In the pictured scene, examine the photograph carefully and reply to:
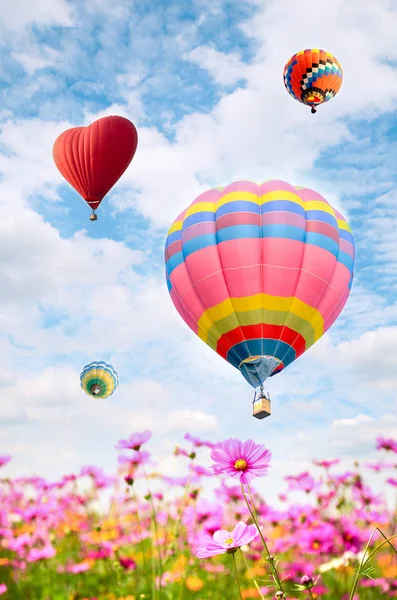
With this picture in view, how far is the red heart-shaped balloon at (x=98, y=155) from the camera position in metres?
13.5

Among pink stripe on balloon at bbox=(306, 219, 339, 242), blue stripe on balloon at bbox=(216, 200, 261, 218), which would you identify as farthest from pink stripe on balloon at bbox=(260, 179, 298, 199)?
pink stripe on balloon at bbox=(306, 219, 339, 242)

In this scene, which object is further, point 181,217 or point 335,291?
point 181,217

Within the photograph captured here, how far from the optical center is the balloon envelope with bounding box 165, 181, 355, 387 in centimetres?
1167

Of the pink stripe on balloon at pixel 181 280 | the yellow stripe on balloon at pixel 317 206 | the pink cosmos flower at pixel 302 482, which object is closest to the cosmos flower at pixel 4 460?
the pink cosmos flower at pixel 302 482

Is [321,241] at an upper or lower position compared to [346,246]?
lower

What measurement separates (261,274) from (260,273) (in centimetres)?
3

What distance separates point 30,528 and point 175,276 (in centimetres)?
814

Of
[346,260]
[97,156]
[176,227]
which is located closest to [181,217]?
[176,227]

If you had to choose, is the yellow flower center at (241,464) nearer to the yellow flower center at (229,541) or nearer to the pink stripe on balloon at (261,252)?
the yellow flower center at (229,541)

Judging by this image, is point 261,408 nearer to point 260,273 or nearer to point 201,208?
point 260,273

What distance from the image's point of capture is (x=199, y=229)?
1233 centimetres

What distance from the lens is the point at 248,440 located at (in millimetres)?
2299

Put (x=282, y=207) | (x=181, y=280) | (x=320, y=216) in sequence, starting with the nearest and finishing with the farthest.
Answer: (x=282, y=207), (x=320, y=216), (x=181, y=280)

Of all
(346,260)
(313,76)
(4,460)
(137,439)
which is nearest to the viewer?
(137,439)
